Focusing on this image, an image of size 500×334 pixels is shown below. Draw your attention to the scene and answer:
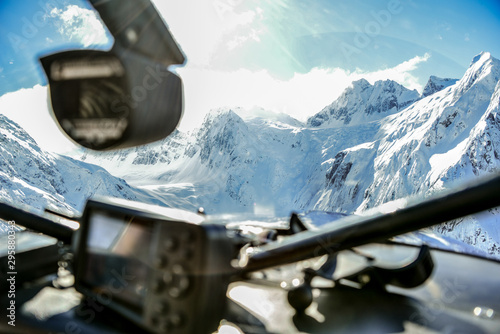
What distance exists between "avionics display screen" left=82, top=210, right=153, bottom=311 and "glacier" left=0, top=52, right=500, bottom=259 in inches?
2628

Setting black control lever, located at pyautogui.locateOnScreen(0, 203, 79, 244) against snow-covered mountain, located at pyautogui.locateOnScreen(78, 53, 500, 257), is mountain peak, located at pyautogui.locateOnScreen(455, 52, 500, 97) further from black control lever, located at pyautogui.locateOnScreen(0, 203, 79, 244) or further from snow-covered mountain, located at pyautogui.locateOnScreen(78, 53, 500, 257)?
black control lever, located at pyautogui.locateOnScreen(0, 203, 79, 244)

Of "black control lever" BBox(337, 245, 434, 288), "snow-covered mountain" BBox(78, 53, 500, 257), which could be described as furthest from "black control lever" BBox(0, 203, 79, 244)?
"snow-covered mountain" BBox(78, 53, 500, 257)

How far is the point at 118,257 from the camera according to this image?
3.21 ft

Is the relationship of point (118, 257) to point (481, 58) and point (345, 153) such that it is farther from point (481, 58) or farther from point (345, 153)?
point (481, 58)

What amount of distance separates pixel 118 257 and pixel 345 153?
139 metres

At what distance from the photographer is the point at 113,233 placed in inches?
39.3

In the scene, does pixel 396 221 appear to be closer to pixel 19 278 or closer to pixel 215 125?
pixel 19 278

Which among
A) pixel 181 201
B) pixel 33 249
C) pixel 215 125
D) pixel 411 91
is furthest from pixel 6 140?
pixel 411 91

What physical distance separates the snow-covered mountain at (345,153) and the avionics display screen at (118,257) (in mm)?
81792

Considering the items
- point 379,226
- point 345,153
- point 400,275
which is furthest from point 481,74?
point 379,226

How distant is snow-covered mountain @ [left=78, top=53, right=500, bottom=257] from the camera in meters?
107

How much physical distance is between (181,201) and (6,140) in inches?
2147

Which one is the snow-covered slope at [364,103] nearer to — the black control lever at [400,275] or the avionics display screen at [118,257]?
the black control lever at [400,275]

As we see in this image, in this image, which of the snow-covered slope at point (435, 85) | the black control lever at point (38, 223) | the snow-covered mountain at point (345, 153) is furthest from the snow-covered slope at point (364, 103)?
the black control lever at point (38, 223)
